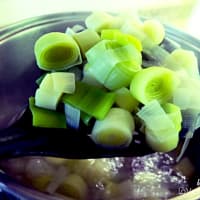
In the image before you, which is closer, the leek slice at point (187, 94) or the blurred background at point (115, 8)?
the leek slice at point (187, 94)

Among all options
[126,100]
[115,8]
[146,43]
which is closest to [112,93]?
[126,100]

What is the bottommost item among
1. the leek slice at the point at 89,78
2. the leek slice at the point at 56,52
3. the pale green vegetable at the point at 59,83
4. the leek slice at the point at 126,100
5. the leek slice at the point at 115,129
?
the leek slice at the point at 115,129

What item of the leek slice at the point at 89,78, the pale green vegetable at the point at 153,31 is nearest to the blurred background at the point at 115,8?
the pale green vegetable at the point at 153,31

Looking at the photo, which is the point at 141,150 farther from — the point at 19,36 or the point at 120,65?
the point at 19,36

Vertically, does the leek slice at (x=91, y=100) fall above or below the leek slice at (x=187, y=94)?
above

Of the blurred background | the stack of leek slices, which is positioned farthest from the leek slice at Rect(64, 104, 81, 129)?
the blurred background

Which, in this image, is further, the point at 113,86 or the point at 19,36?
the point at 19,36

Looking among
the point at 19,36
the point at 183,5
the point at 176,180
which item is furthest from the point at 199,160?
the point at 183,5

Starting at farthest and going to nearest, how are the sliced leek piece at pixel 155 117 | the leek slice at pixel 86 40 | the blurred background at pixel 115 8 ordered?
the blurred background at pixel 115 8 → the leek slice at pixel 86 40 → the sliced leek piece at pixel 155 117

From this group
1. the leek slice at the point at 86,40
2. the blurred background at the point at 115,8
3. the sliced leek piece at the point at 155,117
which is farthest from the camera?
the blurred background at the point at 115,8

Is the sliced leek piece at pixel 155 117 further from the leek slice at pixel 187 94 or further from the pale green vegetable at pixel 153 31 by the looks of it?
the pale green vegetable at pixel 153 31
